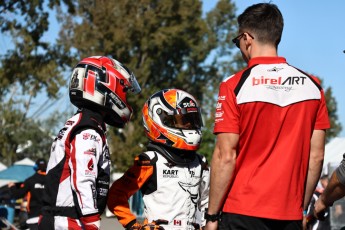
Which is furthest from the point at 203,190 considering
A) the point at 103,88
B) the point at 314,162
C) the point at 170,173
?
the point at 314,162

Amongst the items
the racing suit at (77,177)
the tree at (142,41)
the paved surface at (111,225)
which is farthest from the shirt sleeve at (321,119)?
the tree at (142,41)

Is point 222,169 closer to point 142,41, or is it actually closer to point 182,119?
point 182,119

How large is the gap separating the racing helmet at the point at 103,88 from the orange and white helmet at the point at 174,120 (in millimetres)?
665

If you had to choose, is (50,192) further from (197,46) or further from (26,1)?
(197,46)

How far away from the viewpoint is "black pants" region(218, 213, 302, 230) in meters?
4.43

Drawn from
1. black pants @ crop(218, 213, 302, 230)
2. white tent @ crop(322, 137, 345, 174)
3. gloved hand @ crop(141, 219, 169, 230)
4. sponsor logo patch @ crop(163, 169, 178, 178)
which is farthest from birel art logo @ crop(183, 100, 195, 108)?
white tent @ crop(322, 137, 345, 174)

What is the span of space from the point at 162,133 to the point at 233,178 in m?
1.98

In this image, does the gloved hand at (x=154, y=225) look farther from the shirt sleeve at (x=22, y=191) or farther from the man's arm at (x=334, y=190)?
the shirt sleeve at (x=22, y=191)

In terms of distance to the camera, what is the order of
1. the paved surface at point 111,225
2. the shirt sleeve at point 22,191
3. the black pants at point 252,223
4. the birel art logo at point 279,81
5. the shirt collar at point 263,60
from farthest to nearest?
1. the paved surface at point 111,225
2. the shirt sleeve at point 22,191
3. the shirt collar at point 263,60
4. the birel art logo at point 279,81
5. the black pants at point 252,223

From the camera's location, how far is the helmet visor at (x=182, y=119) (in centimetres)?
652

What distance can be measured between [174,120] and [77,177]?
5.30ft

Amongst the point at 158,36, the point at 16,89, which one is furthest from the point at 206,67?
the point at 16,89

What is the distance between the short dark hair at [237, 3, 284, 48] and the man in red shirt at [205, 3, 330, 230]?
5.7 inches

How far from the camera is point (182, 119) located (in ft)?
21.5
